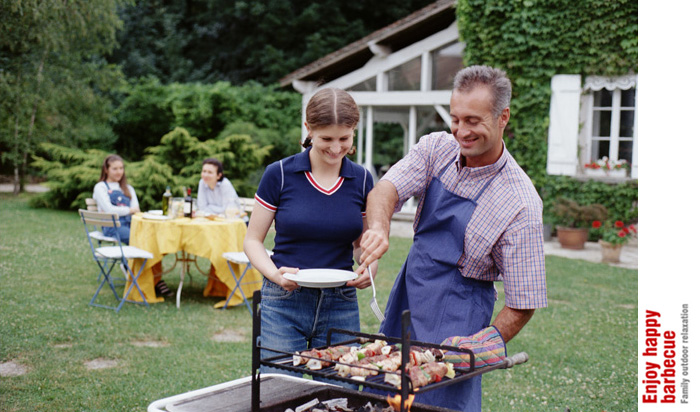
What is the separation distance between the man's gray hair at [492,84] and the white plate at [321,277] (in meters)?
0.79

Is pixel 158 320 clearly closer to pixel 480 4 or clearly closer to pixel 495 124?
Result: pixel 495 124

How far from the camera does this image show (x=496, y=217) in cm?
226

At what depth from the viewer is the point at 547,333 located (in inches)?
248

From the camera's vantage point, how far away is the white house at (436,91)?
1180 cm

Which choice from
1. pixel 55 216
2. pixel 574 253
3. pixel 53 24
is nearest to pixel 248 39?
pixel 53 24

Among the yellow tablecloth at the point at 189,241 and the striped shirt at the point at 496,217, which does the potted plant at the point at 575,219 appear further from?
the striped shirt at the point at 496,217

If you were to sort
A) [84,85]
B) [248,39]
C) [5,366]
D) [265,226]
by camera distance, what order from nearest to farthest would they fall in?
[265,226] < [5,366] < [84,85] < [248,39]

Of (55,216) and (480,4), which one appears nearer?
(480,4)

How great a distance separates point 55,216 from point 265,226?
12568 mm

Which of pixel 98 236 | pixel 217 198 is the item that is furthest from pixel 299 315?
pixel 98 236

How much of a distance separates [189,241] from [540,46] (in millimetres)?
7821

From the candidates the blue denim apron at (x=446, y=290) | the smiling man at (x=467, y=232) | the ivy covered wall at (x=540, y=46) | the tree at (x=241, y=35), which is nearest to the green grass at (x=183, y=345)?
the blue denim apron at (x=446, y=290)

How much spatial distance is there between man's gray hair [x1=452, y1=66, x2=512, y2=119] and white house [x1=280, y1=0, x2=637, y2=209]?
890 centimetres

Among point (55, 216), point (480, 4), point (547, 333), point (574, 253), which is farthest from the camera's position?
point (55, 216)
